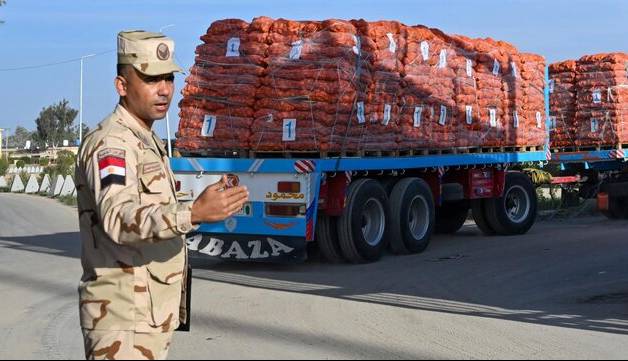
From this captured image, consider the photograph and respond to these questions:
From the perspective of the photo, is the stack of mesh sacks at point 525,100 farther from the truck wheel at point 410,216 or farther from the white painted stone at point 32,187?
the white painted stone at point 32,187

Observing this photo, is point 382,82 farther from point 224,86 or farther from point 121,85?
point 121,85

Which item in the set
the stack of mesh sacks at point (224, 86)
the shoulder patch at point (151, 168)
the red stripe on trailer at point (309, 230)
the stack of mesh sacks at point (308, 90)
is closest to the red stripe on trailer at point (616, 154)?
the stack of mesh sacks at point (308, 90)

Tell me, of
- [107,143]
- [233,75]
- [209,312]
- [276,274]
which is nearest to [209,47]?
[233,75]

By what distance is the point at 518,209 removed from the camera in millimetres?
17656

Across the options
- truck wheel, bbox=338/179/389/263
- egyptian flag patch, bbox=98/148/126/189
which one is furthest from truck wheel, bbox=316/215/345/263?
egyptian flag patch, bbox=98/148/126/189

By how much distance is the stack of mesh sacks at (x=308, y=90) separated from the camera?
12.6 meters

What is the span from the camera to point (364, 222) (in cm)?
1351

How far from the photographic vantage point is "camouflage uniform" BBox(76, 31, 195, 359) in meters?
3.36

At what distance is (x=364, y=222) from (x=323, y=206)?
3.38 ft

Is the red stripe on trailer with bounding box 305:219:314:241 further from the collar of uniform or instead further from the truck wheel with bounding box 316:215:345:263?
the collar of uniform

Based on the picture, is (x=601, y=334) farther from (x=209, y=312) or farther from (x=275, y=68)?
(x=275, y=68)

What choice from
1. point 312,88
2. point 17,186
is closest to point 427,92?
point 312,88

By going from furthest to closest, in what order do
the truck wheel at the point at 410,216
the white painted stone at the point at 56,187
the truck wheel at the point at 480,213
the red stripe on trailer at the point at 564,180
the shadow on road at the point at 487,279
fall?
the white painted stone at the point at 56,187, the red stripe on trailer at the point at 564,180, the truck wheel at the point at 480,213, the truck wheel at the point at 410,216, the shadow on road at the point at 487,279

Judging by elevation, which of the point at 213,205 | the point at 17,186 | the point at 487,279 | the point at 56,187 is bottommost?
the point at 17,186
